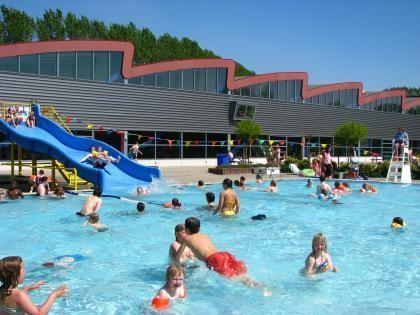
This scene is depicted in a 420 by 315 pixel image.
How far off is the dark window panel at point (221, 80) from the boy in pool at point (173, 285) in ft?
96.0

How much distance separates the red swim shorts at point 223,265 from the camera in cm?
643

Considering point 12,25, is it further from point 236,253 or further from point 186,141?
point 236,253

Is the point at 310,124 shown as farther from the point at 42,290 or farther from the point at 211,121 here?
the point at 42,290

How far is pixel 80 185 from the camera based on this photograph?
18656 mm

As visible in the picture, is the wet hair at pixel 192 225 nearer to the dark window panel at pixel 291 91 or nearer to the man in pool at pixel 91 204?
the man in pool at pixel 91 204

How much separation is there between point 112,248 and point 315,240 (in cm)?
425

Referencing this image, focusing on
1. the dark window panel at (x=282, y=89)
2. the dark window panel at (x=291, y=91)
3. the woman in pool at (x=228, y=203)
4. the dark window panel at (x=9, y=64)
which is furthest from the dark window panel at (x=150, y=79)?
the woman in pool at (x=228, y=203)

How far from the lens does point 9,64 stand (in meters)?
24.7

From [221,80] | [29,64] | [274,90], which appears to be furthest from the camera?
[274,90]

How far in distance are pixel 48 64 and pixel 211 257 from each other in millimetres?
22240

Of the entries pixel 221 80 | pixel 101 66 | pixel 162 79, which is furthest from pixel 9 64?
pixel 221 80

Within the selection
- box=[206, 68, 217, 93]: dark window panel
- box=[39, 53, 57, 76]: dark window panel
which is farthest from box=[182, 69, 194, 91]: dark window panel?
box=[39, 53, 57, 76]: dark window panel

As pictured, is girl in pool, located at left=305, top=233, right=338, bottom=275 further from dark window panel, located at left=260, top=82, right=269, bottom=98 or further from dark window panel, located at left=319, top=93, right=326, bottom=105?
dark window panel, located at left=319, top=93, right=326, bottom=105

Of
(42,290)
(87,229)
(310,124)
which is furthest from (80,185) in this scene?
(310,124)
